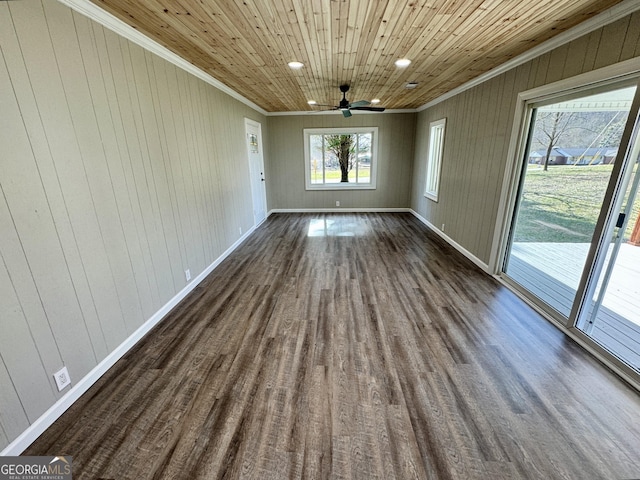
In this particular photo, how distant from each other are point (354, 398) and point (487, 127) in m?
3.78

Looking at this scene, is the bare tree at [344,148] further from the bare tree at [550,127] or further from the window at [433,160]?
the bare tree at [550,127]

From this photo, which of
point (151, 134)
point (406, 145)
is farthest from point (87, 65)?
point (406, 145)

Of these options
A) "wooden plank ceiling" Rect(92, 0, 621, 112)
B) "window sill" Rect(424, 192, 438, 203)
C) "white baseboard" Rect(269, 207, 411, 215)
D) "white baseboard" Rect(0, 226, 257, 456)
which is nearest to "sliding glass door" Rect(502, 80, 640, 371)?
"wooden plank ceiling" Rect(92, 0, 621, 112)

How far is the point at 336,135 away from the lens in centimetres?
717

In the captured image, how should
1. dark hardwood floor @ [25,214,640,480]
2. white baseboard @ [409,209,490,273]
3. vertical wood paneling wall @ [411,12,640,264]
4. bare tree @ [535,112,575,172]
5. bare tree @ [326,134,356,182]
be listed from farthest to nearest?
bare tree @ [326,134,356,182] → white baseboard @ [409,209,490,273] → bare tree @ [535,112,575,172] → vertical wood paneling wall @ [411,12,640,264] → dark hardwood floor @ [25,214,640,480]

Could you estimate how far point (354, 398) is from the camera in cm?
179

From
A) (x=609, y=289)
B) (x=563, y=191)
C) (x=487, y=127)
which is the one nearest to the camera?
(x=609, y=289)

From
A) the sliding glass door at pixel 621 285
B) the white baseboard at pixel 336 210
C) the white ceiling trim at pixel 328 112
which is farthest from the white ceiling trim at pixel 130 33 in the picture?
the white baseboard at pixel 336 210

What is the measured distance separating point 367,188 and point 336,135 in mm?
1639

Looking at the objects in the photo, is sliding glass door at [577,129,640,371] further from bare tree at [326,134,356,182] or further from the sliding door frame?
bare tree at [326,134,356,182]

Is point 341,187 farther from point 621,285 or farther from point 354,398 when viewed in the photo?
point 354,398

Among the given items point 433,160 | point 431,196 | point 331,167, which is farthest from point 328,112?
point 431,196

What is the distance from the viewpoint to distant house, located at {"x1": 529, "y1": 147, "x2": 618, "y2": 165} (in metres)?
2.15

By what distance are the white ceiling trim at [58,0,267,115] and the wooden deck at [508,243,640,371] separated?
4.30 m
